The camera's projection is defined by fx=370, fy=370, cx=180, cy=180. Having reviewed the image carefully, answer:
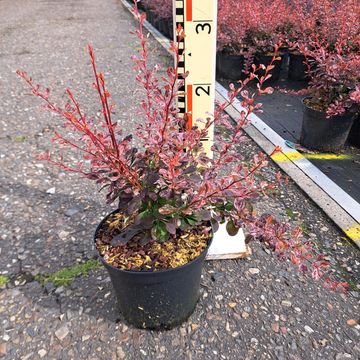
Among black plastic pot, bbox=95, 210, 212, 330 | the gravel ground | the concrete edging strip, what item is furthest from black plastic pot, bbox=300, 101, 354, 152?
black plastic pot, bbox=95, 210, 212, 330

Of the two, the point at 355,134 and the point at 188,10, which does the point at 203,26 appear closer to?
the point at 188,10

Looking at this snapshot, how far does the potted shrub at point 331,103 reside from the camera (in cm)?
349

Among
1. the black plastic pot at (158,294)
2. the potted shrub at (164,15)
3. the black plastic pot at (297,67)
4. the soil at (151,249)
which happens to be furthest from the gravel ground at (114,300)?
the potted shrub at (164,15)

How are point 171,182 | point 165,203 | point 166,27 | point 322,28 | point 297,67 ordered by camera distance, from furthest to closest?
point 166,27, point 297,67, point 322,28, point 165,203, point 171,182

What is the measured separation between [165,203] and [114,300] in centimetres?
87

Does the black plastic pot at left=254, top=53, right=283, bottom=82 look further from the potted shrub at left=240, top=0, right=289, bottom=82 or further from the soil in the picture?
the soil

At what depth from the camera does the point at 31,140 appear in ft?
13.8

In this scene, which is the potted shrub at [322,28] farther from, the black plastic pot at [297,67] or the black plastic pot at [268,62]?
the black plastic pot at [268,62]

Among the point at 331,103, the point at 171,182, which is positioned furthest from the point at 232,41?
the point at 171,182

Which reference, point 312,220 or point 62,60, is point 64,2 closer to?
point 62,60

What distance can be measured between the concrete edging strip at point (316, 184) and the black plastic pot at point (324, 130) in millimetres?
231

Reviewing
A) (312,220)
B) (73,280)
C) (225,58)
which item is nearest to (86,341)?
(73,280)

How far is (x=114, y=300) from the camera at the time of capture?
2.25 m

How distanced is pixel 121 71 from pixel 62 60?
1475 millimetres
